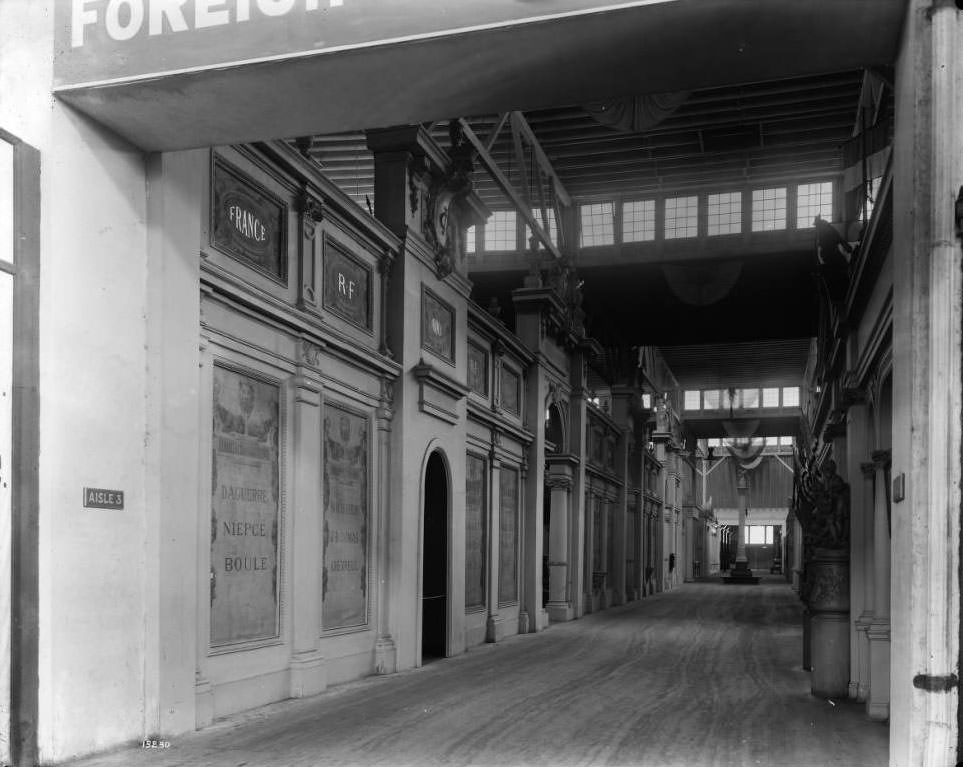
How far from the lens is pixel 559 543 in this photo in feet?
79.6

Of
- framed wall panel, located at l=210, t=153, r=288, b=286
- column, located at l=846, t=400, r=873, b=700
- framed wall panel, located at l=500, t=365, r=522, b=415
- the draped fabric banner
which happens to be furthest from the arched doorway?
the draped fabric banner

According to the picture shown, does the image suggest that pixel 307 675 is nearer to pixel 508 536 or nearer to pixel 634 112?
pixel 508 536

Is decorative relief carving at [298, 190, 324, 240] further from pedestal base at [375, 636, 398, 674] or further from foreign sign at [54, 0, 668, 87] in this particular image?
pedestal base at [375, 636, 398, 674]

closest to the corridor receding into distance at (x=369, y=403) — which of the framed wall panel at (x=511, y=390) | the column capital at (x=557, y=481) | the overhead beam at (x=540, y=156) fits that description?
the framed wall panel at (x=511, y=390)

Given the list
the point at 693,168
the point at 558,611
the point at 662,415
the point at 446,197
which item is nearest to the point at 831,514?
the point at 446,197

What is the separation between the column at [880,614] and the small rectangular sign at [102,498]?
6.72 metres

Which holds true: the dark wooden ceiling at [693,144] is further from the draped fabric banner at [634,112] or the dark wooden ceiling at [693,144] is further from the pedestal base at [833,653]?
the pedestal base at [833,653]

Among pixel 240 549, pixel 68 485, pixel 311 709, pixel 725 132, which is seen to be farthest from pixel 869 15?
pixel 725 132

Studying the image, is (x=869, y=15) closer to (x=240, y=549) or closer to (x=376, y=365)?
(x=240, y=549)

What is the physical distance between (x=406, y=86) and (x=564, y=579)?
62.4ft

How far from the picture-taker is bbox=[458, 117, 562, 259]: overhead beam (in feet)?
52.9

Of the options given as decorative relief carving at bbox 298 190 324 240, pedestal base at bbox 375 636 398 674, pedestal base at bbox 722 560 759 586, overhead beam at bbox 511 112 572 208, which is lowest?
pedestal base at bbox 722 560 759 586

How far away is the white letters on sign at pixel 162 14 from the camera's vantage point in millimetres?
6426

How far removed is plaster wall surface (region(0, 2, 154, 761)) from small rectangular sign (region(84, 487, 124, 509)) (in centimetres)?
5
